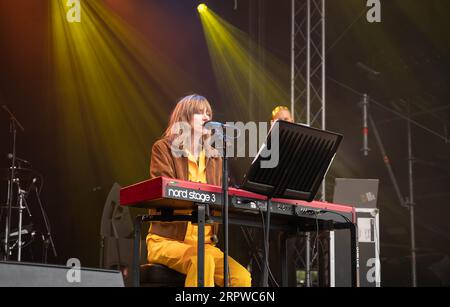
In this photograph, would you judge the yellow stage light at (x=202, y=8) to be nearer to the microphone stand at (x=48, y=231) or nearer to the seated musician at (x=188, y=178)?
the microphone stand at (x=48, y=231)

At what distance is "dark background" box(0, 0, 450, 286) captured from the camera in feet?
23.1

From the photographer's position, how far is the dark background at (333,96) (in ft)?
23.1

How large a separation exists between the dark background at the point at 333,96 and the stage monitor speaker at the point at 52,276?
4561 mm

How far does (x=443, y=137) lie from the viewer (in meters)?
7.51

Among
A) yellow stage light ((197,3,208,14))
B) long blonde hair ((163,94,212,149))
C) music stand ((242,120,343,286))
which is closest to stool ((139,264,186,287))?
music stand ((242,120,343,286))

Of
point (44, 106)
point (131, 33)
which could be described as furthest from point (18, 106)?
point (131, 33)

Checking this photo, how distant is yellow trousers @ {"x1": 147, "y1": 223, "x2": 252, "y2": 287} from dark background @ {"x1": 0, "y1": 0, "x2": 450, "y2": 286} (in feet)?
9.98

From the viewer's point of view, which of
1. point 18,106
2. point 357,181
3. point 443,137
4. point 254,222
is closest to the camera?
point 254,222

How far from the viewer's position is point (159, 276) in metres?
3.50

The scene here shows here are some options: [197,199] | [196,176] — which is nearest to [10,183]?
[196,176]

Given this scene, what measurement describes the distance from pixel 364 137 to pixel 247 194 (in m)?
4.83

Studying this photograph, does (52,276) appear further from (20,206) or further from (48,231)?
(48,231)

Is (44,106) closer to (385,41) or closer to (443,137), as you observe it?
(385,41)

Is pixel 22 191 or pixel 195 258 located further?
pixel 22 191
